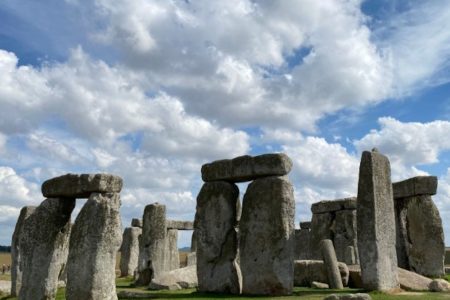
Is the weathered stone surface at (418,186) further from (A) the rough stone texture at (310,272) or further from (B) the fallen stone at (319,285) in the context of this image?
(B) the fallen stone at (319,285)

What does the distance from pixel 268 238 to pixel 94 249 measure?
5.19 m

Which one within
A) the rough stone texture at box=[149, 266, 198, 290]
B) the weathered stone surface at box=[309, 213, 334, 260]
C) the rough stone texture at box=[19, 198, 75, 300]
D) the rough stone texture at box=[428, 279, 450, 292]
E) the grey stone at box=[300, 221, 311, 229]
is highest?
the grey stone at box=[300, 221, 311, 229]

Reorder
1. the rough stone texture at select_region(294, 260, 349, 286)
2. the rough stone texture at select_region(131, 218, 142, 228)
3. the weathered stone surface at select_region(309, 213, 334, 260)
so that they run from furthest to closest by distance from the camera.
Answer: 1. the rough stone texture at select_region(131, 218, 142, 228)
2. the weathered stone surface at select_region(309, 213, 334, 260)
3. the rough stone texture at select_region(294, 260, 349, 286)

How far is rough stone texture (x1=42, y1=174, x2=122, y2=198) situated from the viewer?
11344 mm

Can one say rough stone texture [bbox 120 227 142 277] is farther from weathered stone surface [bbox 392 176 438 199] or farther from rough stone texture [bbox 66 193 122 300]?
rough stone texture [bbox 66 193 122 300]

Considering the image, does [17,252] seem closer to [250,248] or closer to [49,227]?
[49,227]

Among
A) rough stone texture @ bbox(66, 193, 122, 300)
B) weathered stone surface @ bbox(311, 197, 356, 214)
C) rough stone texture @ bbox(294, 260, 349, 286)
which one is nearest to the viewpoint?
rough stone texture @ bbox(66, 193, 122, 300)

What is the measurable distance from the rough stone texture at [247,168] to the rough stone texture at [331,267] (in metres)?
3.07

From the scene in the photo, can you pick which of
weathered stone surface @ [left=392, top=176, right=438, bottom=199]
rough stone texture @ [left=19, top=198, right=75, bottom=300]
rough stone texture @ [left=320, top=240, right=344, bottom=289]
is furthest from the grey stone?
rough stone texture @ [left=19, top=198, right=75, bottom=300]

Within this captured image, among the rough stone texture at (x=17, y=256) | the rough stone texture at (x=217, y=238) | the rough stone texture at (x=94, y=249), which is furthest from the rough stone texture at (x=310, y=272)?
the rough stone texture at (x=17, y=256)

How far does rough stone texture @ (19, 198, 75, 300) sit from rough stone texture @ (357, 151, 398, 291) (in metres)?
7.58

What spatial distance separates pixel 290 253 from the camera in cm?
1441

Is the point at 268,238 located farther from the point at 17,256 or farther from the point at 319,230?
the point at 319,230

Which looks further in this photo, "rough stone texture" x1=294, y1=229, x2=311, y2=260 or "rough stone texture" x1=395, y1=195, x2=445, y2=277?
"rough stone texture" x1=294, y1=229, x2=311, y2=260
